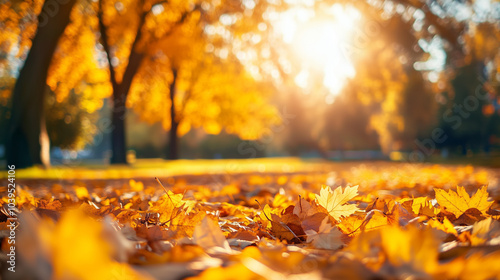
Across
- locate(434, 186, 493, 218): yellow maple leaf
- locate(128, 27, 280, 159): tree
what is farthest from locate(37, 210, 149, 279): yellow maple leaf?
locate(128, 27, 280, 159): tree

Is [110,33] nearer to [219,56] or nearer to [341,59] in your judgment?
[219,56]

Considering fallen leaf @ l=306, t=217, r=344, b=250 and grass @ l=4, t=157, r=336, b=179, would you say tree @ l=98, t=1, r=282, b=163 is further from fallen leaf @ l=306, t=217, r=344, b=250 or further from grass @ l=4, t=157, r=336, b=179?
fallen leaf @ l=306, t=217, r=344, b=250

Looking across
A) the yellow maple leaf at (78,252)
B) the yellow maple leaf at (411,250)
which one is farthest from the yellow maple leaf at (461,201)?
the yellow maple leaf at (78,252)

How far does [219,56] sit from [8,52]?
20.6ft

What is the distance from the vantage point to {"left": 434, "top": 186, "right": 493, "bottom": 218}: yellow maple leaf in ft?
4.43

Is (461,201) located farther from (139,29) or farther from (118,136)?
(118,136)

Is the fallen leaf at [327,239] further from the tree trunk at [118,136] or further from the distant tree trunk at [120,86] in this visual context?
the tree trunk at [118,136]

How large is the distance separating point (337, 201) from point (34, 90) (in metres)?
7.34

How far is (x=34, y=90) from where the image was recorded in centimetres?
732

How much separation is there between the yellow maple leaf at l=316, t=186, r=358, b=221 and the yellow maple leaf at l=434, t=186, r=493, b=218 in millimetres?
300

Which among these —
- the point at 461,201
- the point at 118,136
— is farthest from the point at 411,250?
the point at 118,136

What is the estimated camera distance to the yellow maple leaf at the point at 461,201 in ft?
4.43

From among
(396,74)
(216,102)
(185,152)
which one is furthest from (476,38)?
(185,152)

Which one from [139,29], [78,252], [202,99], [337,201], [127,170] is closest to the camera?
[78,252]
